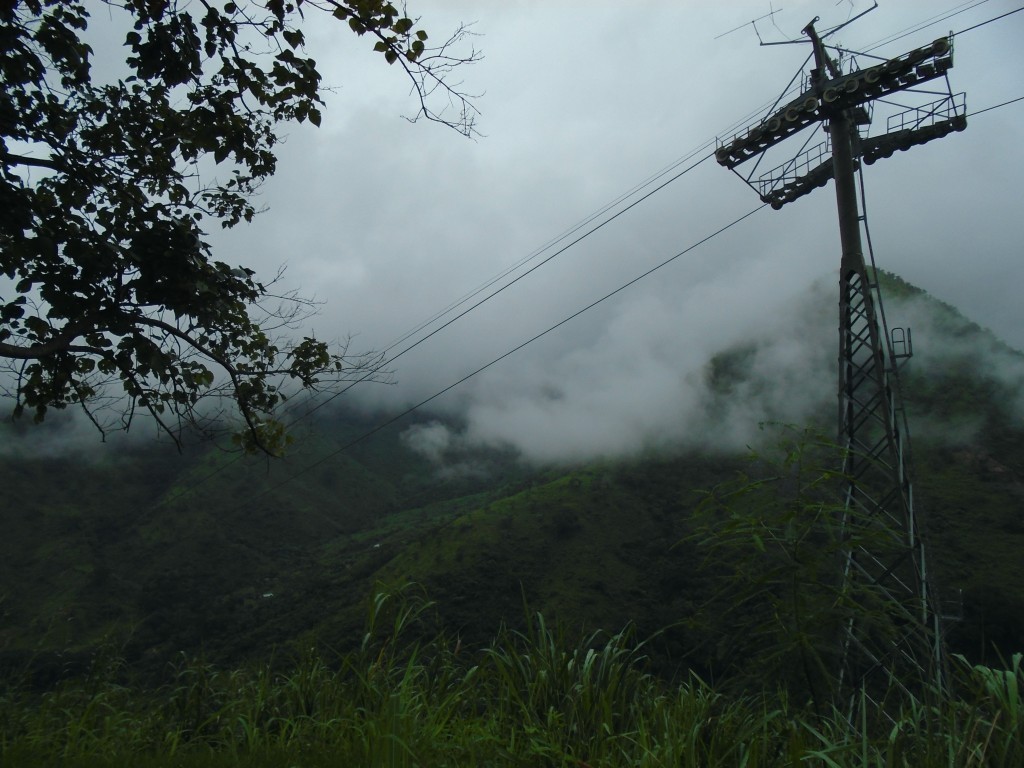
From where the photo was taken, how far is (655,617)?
110 feet

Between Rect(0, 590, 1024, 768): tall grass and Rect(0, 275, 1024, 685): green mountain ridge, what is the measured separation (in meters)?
17.5

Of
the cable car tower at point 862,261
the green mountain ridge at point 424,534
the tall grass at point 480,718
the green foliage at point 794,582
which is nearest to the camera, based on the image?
the tall grass at point 480,718

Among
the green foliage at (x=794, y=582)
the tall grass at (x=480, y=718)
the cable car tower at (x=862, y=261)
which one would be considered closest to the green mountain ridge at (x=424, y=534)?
the cable car tower at (x=862, y=261)

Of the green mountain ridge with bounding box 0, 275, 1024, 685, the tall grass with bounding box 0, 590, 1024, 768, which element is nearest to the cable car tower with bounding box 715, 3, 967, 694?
the tall grass with bounding box 0, 590, 1024, 768

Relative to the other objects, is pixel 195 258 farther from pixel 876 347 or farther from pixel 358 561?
pixel 358 561

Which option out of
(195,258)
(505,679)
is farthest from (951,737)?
(195,258)

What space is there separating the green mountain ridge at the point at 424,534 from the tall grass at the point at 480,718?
1753cm

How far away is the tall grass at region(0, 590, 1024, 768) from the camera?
266 centimetres

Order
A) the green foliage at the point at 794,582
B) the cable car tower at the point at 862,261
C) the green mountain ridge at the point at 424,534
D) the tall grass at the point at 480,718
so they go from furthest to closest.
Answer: the green mountain ridge at the point at 424,534
the cable car tower at the point at 862,261
the green foliage at the point at 794,582
the tall grass at the point at 480,718

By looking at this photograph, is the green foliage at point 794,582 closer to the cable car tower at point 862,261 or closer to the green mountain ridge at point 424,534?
Result: the cable car tower at point 862,261

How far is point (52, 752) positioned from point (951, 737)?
3.94 meters

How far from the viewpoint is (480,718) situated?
3479 mm

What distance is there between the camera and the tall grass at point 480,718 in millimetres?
2656

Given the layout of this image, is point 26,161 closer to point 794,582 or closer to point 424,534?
point 794,582
